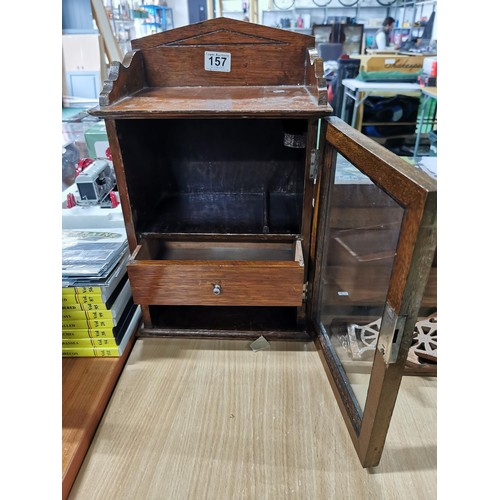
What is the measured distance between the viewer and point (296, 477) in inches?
29.4

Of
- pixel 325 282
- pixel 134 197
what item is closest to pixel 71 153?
pixel 134 197

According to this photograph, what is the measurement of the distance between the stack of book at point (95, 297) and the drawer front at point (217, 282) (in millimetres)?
77

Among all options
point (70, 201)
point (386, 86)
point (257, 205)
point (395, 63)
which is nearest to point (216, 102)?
point (257, 205)

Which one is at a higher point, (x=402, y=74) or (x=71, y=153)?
(x=402, y=74)

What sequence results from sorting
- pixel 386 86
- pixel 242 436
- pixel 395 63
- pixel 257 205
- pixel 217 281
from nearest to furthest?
pixel 242 436 < pixel 217 281 < pixel 257 205 < pixel 386 86 < pixel 395 63

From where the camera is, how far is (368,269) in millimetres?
979

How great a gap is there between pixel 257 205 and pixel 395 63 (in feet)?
8.06

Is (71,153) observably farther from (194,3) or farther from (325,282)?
(194,3)

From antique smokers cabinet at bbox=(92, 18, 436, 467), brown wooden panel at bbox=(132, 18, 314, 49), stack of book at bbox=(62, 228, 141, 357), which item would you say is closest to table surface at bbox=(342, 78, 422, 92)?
antique smokers cabinet at bbox=(92, 18, 436, 467)

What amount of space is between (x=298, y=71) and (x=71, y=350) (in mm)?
946

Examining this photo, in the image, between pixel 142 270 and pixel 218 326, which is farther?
pixel 218 326

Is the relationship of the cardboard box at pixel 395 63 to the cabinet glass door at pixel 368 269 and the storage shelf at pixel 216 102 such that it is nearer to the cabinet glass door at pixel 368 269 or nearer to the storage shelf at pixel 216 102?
the storage shelf at pixel 216 102

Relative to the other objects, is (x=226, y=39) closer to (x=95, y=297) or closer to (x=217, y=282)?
(x=217, y=282)

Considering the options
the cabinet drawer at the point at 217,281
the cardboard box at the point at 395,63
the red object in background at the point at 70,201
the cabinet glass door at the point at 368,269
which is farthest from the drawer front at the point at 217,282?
the cardboard box at the point at 395,63
